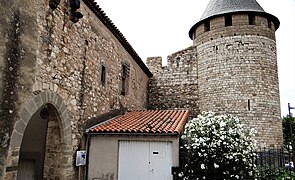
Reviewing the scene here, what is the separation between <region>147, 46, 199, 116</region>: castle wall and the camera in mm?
15406

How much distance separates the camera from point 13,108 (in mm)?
4703

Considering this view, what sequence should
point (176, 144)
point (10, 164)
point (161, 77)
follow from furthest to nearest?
1. point (161, 77)
2. point (176, 144)
3. point (10, 164)

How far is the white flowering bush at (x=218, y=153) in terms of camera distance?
7113 mm

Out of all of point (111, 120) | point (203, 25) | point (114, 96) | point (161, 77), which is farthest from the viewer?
point (161, 77)

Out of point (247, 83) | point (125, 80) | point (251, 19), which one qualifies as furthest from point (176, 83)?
point (251, 19)

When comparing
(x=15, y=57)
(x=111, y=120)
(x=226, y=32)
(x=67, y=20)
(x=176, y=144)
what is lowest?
(x=176, y=144)

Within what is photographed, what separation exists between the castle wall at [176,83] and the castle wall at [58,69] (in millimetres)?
6241

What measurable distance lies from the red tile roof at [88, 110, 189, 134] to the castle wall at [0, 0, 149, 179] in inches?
22.3

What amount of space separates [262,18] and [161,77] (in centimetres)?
704

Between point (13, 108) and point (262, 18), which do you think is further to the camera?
point (262, 18)

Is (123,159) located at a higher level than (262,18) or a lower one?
lower

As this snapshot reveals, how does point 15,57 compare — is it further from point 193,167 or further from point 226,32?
point 226,32

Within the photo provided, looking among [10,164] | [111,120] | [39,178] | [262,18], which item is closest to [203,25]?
[262,18]

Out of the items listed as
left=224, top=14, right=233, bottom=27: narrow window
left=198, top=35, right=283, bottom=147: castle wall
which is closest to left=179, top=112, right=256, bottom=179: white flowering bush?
left=198, top=35, right=283, bottom=147: castle wall
